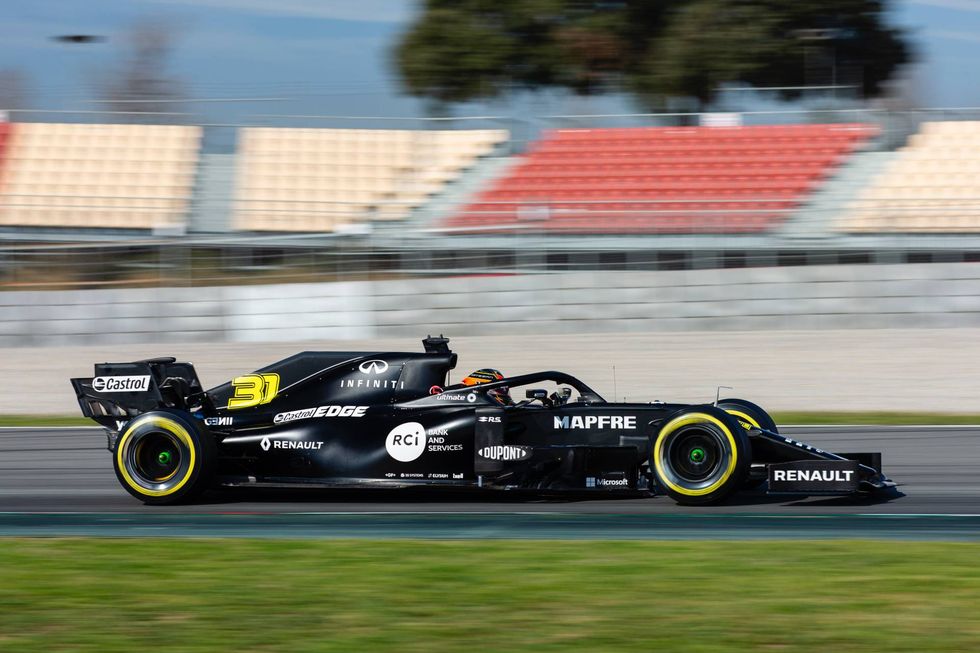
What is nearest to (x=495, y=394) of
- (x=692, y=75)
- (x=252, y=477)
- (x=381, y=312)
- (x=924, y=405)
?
(x=252, y=477)

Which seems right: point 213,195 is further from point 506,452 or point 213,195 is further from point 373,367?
point 506,452

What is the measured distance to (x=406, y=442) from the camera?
24.4ft

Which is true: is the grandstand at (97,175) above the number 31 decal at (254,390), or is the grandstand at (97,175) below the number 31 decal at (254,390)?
above

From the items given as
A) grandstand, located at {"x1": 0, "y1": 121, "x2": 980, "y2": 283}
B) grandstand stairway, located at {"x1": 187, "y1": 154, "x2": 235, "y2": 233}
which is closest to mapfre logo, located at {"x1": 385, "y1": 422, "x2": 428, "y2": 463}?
grandstand, located at {"x1": 0, "y1": 121, "x2": 980, "y2": 283}

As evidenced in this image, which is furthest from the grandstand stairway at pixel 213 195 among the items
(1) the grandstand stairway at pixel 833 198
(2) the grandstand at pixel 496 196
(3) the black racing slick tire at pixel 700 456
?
(3) the black racing slick tire at pixel 700 456

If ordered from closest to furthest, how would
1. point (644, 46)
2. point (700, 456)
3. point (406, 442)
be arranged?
point (700, 456), point (406, 442), point (644, 46)

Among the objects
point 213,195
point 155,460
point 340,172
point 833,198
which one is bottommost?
point 155,460

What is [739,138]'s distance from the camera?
2286 centimetres

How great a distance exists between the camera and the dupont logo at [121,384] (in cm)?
823

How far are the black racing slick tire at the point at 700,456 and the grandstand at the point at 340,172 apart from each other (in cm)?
1348

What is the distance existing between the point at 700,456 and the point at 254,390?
2877 mm

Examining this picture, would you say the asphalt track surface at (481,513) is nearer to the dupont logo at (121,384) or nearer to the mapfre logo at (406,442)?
the mapfre logo at (406,442)

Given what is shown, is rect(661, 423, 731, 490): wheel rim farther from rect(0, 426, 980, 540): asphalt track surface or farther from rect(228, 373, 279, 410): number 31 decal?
rect(228, 373, 279, 410): number 31 decal

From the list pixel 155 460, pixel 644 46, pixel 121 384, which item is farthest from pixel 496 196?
pixel 155 460
